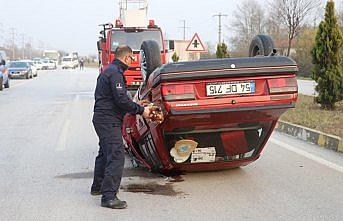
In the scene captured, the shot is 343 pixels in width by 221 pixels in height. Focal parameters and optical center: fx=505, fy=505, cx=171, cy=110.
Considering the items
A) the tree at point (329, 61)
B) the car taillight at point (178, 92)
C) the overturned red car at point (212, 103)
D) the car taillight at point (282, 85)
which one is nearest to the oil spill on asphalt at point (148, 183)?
the overturned red car at point (212, 103)

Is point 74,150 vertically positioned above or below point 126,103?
below

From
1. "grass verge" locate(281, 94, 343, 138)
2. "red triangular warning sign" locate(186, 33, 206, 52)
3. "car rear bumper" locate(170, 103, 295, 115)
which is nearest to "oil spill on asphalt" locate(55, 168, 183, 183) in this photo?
"car rear bumper" locate(170, 103, 295, 115)

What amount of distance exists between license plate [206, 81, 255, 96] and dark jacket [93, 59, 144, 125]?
0.78 metres

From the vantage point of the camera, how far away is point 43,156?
8.31 metres

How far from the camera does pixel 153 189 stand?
6.14m

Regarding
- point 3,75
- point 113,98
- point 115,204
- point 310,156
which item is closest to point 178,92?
point 113,98

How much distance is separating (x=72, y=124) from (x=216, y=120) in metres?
7.38

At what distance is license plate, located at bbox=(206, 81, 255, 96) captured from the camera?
544cm

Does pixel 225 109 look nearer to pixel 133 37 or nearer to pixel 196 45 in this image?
pixel 133 37

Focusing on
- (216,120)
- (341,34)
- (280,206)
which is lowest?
(280,206)

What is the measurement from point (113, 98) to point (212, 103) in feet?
3.46

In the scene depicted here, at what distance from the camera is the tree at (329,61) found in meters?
13.1

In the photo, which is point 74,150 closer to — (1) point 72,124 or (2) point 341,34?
(1) point 72,124

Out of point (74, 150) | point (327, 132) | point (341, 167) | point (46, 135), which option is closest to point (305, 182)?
point (341, 167)
